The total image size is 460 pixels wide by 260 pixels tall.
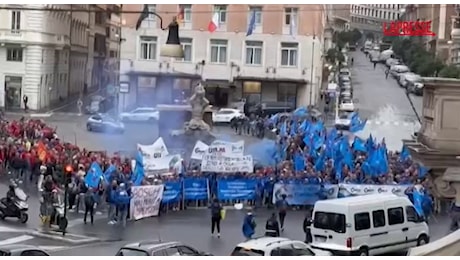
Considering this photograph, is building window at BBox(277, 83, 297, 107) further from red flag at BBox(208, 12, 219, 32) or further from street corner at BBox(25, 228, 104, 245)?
street corner at BBox(25, 228, 104, 245)

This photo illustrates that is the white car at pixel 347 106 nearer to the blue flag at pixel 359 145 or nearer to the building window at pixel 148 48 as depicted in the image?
the blue flag at pixel 359 145

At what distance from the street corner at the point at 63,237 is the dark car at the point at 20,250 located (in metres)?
0.58

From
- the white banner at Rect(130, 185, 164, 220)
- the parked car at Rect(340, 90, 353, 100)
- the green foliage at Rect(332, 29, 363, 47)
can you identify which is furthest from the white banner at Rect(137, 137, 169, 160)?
the green foliage at Rect(332, 29, 363, 47)

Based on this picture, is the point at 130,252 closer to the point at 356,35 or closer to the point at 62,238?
the point at 62,238

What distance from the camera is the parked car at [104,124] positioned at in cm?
1050

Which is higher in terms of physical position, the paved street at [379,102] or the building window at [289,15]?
the building window at [289,15]

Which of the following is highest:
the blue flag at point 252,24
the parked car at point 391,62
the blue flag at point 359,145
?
the blue flag at point 252,24

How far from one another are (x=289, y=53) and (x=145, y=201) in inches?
86.8

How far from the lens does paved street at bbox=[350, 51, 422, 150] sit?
1033 centimetres

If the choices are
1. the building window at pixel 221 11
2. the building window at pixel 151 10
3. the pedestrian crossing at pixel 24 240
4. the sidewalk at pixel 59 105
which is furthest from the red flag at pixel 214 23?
the pedestrian crossing at pixel 24 240

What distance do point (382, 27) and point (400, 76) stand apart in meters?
0.60

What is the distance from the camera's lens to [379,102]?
1049 cm

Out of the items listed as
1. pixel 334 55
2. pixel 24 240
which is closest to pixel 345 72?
pixel 334 55
